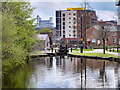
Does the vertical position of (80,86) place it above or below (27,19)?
below

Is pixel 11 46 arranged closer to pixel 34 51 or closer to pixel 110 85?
pixel 110 85

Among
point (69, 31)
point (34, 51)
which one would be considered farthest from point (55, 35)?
point (34, 51)

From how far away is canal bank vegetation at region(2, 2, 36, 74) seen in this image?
15.0m

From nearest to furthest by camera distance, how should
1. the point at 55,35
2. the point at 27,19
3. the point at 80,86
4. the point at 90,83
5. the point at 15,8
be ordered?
the point at 80,86, the point at 90,83, the point at 15,8, the point at 27,19, the point at 55,35

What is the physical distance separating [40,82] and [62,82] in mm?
1220

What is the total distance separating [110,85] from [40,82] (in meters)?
3.79

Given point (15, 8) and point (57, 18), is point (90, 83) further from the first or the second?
point (57, 18)

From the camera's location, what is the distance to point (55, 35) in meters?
97.8

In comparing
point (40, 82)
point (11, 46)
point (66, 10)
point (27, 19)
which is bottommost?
point (40, 82)

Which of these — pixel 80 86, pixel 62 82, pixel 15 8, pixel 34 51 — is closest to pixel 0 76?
pixel 62 82

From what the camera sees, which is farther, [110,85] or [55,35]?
[55,35]

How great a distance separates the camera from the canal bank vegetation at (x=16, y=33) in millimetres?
14961

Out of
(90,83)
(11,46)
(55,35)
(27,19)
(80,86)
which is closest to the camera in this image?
(80,86)

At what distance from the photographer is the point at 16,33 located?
1873cm
